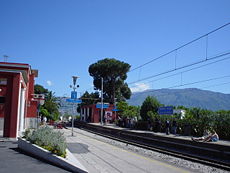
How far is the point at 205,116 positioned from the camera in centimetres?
2342

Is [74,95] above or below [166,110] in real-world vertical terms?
above

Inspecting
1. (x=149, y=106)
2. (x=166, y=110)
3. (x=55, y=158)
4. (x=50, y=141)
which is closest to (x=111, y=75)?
(x=149, y=106)

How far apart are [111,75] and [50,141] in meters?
49.7

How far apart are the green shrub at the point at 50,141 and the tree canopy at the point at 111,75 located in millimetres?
47172

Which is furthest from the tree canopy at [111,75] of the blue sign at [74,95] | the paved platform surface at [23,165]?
the paved platform surface at [23,165]

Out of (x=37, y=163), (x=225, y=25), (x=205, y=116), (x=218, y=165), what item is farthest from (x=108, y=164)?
(x=205, y=116)

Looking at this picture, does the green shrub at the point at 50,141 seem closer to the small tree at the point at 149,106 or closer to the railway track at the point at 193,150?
the railway track at the point at 193,150

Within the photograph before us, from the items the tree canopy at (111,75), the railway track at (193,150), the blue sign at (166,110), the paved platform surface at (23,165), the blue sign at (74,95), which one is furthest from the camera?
the tree canopy at (111,75)

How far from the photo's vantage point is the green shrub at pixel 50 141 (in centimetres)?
870

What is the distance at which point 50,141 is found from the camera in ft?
31.3

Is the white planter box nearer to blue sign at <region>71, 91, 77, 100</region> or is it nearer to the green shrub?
the green shrub

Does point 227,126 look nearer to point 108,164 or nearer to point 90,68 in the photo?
point 108,164

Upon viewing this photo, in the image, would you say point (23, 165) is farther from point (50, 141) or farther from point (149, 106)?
point (149, 106)

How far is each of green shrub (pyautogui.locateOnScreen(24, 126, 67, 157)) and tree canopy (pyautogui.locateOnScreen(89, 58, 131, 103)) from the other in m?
47.2
